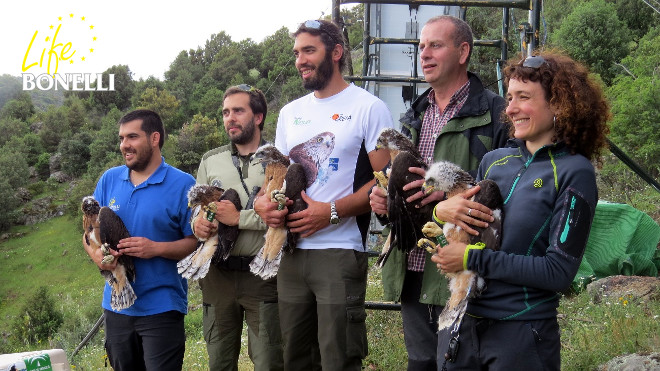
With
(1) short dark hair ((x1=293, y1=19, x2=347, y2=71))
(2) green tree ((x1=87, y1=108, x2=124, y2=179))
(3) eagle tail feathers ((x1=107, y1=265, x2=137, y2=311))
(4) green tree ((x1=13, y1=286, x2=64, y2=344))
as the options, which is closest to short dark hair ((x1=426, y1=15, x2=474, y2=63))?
(1) short dark hair ((x1=293, y1=19, x2=347, y2=71))

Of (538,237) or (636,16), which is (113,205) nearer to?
(538,237)

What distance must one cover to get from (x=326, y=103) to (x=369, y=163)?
0.48m

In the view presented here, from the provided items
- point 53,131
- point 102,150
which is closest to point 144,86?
point 53,131

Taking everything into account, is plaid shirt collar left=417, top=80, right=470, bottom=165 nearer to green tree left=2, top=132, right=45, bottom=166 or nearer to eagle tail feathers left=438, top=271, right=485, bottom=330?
eagle tail feathers left=438, top=271, right=485, bottom=330

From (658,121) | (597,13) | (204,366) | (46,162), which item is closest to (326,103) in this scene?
(204,366)

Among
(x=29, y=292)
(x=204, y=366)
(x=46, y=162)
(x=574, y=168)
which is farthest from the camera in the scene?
(x=46, y=162)

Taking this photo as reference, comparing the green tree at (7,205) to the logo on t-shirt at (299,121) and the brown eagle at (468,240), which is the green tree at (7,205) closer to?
the logo on t-shirt at (299,121)

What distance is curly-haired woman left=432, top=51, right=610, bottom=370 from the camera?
244 centimetres

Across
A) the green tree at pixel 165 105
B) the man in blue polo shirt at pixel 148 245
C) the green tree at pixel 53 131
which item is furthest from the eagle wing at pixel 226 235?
the green tree at pixel 53 131

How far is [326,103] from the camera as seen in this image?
3.84m

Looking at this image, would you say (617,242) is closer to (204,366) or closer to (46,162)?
(204,366)

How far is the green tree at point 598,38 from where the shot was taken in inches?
1358

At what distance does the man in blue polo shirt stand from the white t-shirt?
1.05 meters

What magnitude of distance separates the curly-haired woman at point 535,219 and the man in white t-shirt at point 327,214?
0.97 meters
